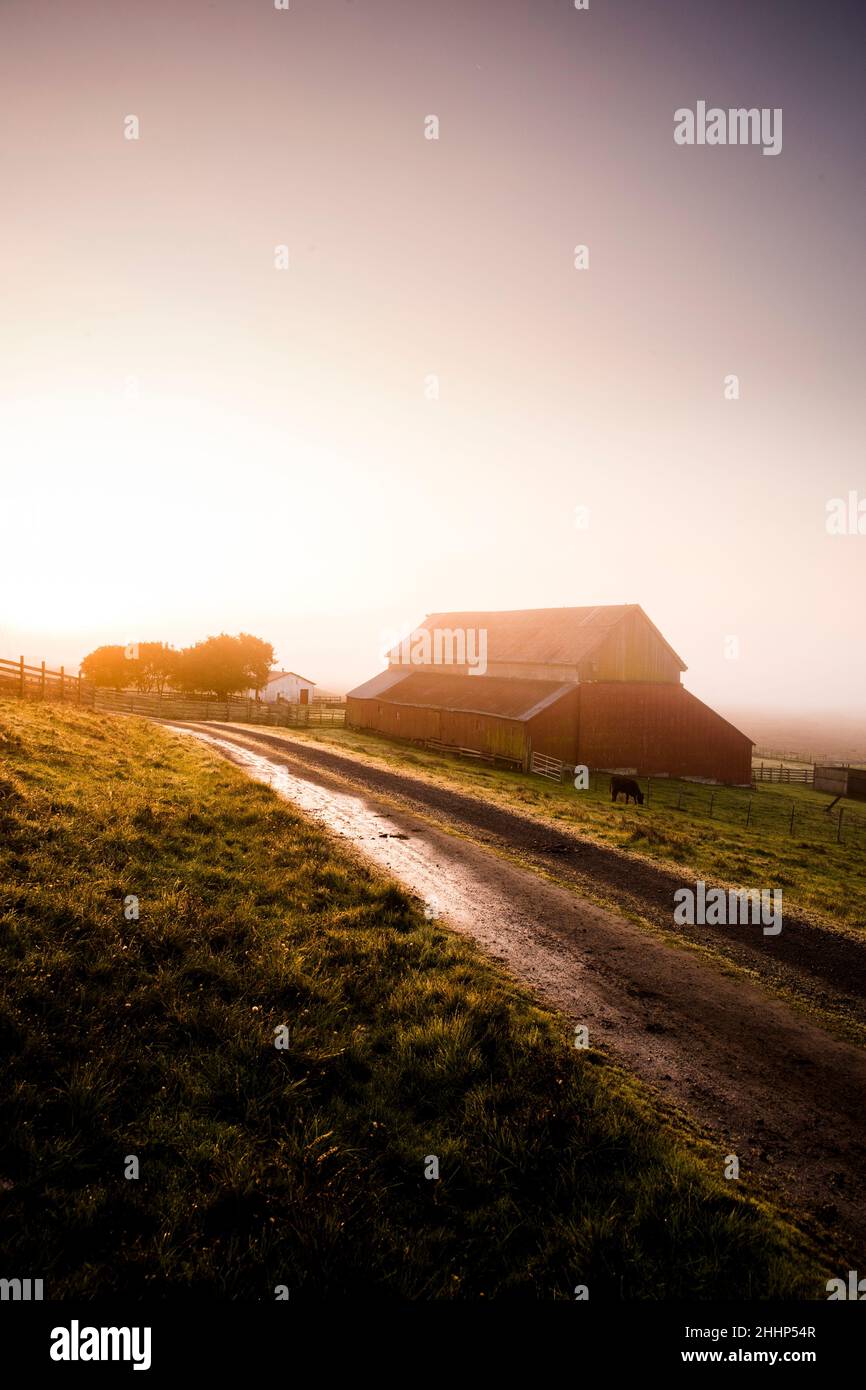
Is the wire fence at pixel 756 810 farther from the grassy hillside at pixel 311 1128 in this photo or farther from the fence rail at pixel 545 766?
the grassy hillside at pixel 311 1128

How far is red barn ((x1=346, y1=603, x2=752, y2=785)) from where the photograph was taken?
43219 mm

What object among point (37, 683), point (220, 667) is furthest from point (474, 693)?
point (220, 667)

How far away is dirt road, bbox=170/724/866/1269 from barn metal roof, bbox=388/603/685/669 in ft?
104

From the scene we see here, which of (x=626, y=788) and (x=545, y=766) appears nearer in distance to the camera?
(x=626, y=788)

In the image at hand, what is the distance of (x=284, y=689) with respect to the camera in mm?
85438

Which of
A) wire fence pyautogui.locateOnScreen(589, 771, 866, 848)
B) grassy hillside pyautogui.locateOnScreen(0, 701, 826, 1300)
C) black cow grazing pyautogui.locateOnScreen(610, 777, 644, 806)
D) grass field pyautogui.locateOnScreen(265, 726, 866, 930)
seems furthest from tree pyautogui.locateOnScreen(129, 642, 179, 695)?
grassy hillside pyautogui.locateOnScreen(0, 701, 826, 1300)

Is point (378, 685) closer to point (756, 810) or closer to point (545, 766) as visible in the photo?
point (545, 766)

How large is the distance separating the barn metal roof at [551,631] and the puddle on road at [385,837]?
28436 millimetres

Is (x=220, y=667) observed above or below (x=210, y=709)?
above

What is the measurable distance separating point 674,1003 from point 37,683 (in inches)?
1387

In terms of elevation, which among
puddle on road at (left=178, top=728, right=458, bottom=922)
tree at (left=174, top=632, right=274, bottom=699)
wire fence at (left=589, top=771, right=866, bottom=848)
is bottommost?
wire fence at (left=589, top=771, right=866, bottom=848)

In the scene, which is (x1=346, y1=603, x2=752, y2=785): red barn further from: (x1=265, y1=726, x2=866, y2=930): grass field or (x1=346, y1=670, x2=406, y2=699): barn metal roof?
(x1=346, y1=670, x2=406, y2=699): barn metal roof
